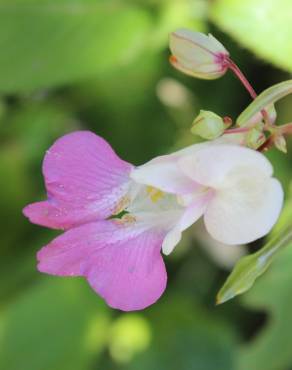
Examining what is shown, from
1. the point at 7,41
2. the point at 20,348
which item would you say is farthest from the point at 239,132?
the point at 20,348

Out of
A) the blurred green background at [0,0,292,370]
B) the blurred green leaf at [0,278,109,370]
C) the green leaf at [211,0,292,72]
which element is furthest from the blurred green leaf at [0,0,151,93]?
the blurred green leaf at [0,278,109,370]

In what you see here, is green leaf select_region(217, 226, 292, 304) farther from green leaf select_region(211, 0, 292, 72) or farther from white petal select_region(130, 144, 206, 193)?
green leaf select_region(211, 0, 292, 72)

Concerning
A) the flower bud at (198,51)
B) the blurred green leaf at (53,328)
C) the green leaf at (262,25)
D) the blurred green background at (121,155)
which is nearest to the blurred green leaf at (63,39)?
the blurred green background at (121,155)

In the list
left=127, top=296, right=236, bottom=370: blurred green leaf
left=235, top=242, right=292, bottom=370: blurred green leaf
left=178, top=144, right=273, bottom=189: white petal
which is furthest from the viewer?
left=127, top=296, right=236, bottom=370: blurred green leaf

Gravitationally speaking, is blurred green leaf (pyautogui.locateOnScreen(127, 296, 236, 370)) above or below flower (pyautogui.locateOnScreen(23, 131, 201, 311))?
below

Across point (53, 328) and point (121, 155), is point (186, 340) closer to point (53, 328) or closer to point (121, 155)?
point (53, 328)

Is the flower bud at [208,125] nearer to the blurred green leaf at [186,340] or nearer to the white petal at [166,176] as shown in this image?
the white petal at [166,176]

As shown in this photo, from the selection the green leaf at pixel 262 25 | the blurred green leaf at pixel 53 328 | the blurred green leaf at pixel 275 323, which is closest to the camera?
the green leaf at pixel 262 25

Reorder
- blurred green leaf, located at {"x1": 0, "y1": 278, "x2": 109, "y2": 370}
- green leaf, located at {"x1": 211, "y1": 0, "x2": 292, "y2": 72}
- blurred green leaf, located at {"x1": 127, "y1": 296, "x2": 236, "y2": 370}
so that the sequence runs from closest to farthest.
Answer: green leaf, located at {"x1": 211, "y1": 0, "x2": 292, "y2": 72}, blurred green leaf, located at {"x1": 0, "y1": 278, "x2": 109, "y2": 370}, blurred green leaf, located at {"x1": 127, "y1": 296, "x2": 236, "y2": 370}
